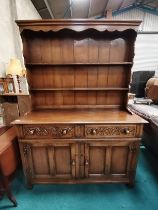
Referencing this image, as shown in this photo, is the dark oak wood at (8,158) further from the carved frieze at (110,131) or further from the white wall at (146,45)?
the white wall at (146,45)

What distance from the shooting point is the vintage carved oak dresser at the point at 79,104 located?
1427mm

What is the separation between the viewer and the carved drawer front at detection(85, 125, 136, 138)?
4.60ft

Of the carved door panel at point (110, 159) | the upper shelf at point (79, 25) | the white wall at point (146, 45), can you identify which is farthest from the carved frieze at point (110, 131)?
the white wall at point (146, 45)

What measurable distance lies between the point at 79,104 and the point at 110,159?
0.80 m

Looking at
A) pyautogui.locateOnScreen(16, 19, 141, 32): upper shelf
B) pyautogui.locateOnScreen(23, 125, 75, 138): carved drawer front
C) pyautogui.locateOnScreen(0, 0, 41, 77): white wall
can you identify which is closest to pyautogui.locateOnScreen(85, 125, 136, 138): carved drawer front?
pyautogui.locateOnScreen(23, 125, 75, 138): carved drawer front

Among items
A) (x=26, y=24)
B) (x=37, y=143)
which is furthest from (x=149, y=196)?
(x=26, y=24)

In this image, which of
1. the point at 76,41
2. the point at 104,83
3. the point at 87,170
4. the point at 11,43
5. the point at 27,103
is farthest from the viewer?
the point at 11,43

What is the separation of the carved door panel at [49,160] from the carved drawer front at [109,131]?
0.25 metres

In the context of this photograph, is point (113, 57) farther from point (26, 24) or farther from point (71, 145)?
point (71, 145)

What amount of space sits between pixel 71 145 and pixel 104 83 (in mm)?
925

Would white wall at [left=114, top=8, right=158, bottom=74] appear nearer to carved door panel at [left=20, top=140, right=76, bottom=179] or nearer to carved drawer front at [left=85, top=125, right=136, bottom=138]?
carved drawer front at [left=85, top=125, right=136, bottom=138]

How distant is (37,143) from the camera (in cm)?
146

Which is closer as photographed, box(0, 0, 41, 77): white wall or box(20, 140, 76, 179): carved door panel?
box(20, 140, 76, 179): carved door panel

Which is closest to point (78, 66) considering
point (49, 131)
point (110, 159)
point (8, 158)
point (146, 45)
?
point (49, 131)
